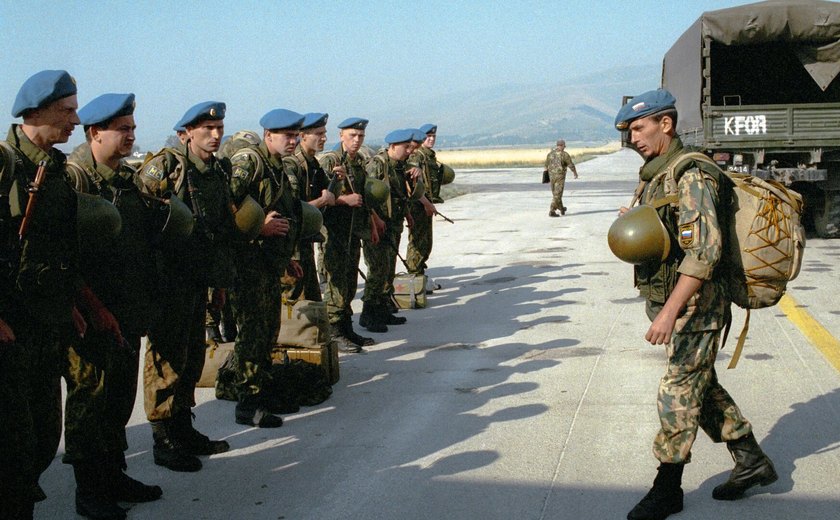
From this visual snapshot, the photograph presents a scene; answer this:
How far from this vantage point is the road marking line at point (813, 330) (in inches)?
288

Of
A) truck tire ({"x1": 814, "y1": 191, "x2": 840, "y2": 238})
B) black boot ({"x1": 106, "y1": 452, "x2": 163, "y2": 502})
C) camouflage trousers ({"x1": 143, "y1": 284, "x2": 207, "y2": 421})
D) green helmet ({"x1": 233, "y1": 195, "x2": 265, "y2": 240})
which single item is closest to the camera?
black boot ({"x1": 106, "y1": 452, "x2": 163, "y2": 502})

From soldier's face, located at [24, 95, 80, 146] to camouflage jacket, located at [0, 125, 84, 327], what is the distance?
0.06 metres

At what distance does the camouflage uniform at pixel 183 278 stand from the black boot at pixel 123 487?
0.50 meters

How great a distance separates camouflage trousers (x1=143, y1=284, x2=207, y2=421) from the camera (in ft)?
16.7

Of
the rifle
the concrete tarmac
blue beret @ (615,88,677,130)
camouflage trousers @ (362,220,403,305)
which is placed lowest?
the concrete tarmac

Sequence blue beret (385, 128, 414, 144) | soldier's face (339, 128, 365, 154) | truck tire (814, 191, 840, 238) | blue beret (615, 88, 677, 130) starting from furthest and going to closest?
truck tire (814, 191, 840, 238), blue beret (385, 128, 414, 144), soldier's face (339, 128, 365, 154), blue beret (615, 88, 677, 130)

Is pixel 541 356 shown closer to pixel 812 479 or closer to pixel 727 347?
pixel 727 347

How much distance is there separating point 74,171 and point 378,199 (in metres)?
4.54

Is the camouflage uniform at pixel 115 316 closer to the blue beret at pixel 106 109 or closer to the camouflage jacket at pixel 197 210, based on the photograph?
the blue beret at pixel 106 109

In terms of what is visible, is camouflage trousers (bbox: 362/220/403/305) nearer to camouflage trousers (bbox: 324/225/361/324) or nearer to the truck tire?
camouflage trousers (bbox: 324/225/361/324)

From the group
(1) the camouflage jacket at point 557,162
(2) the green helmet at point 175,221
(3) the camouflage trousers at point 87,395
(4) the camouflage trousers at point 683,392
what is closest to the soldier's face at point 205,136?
(2) the green helmet at point 175,221

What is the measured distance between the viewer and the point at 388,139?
992cm

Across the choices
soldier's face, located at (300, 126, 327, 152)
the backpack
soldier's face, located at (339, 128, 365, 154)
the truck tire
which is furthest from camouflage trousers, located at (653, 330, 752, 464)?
the truck tire

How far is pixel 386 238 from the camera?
927cm
